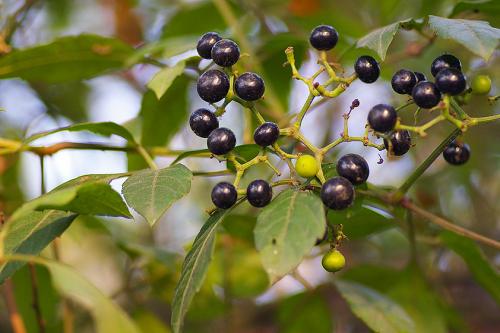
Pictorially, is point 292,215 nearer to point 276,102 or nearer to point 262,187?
point 262,187

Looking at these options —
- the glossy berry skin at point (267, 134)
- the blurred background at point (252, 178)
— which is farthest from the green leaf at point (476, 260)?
the glossy berry skin at point (267, 134)

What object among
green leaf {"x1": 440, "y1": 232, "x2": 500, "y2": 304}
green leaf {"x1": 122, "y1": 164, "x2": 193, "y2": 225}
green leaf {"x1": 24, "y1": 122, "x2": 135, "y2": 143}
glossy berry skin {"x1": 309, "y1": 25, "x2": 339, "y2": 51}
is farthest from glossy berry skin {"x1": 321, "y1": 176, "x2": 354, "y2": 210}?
green leaf {"x1": 440, "y1": 232, "x2": 500, "y2": 304}

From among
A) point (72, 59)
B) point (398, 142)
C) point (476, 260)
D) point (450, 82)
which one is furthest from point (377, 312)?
point (72, 59)

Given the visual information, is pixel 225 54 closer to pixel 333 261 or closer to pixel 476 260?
pixel 333 261

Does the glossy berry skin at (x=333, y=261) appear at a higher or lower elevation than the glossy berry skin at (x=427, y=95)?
lower

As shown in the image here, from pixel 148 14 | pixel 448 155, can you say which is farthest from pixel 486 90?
pixel 148 14

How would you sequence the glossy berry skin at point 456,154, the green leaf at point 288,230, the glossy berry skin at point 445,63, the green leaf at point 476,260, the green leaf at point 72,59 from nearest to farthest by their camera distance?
the green leaf at point 288,230 < the glossy berry skin at point 445,63 < the glossy berry skin at point 456,154 < the green leaf at point 476,260 < the green leaf at point 72,59

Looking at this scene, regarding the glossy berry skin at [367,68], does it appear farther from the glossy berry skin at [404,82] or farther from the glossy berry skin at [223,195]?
the glossy berry skin at [223,195]
